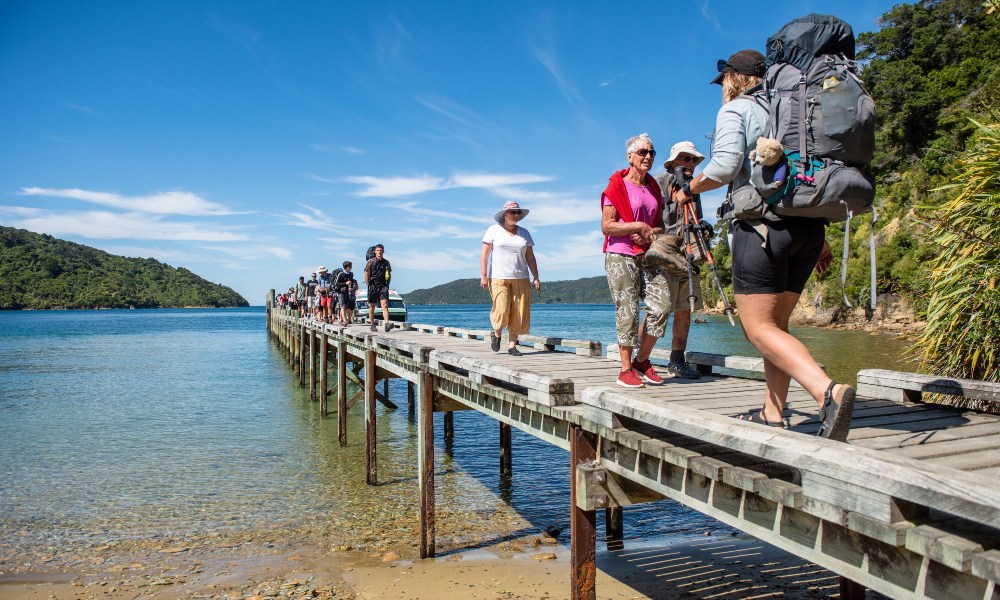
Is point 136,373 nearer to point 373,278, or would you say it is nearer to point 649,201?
point 373,278

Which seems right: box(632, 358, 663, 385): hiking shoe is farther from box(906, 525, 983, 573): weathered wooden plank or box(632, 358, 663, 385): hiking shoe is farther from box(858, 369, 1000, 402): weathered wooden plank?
box(906, 525, 983, 573): weathered wooden plank

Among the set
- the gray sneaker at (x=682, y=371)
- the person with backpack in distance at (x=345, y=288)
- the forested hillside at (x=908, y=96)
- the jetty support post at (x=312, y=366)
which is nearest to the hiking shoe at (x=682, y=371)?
the gray sneaker at (x=682, y=371)

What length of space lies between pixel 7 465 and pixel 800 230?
577 inches

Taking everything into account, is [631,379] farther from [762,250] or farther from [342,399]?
[342,399]

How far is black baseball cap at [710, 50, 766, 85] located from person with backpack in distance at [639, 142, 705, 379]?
A: 1.24 meters

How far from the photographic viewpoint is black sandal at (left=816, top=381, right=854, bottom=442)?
2.88 metres

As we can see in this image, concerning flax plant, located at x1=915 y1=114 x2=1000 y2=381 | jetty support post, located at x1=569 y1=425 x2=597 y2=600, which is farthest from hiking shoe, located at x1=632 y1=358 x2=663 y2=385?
flax plant, located at x1=915 y1=114 x2=1000 y2=381

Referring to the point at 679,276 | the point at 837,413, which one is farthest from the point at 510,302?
the point at 837,413

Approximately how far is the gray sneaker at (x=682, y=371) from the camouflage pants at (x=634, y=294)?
77 centimetres

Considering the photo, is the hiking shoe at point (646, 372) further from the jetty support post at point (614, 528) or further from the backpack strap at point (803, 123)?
the jetty support post at point (614, 528)

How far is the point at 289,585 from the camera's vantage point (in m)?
6.79

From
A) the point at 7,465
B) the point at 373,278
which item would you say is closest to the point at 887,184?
the point at 373,278

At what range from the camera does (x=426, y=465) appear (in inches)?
310

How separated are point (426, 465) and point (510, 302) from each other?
2.08 meters
